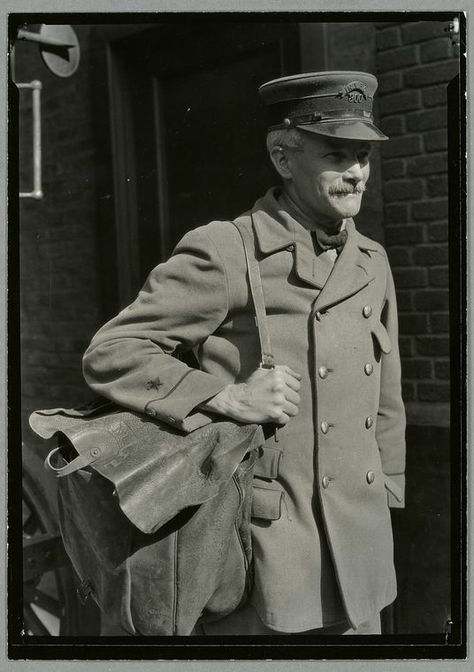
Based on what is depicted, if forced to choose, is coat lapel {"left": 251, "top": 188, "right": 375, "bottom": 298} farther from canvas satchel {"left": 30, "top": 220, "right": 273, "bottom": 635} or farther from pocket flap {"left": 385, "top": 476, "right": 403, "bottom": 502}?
pocket flap {"left": 385, "top": 476, "right": 403, "bottom": 502}

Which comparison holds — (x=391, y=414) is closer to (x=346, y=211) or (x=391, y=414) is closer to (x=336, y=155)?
(x=346, y=211)

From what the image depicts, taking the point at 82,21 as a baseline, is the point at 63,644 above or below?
below

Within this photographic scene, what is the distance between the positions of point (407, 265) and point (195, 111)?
1.30 m

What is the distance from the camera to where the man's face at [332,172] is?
94.9 inches

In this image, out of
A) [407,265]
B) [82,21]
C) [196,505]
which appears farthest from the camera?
[407,265]

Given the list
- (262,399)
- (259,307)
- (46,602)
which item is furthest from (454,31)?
(46,602)

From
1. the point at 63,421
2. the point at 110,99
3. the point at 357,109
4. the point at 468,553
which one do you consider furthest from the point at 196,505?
the point at 110,99

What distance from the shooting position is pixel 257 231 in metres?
2.46

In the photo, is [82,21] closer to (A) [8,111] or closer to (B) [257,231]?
(A) [8,111]

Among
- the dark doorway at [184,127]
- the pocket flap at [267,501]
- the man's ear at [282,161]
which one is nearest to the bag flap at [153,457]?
the pocket flap at [267,501]

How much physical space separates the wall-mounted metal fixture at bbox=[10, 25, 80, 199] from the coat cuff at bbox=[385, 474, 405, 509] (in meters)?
2.14

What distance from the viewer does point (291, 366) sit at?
95.5 inches

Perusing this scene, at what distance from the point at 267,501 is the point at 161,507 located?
0.37m

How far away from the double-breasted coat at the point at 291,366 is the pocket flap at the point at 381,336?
5cm
